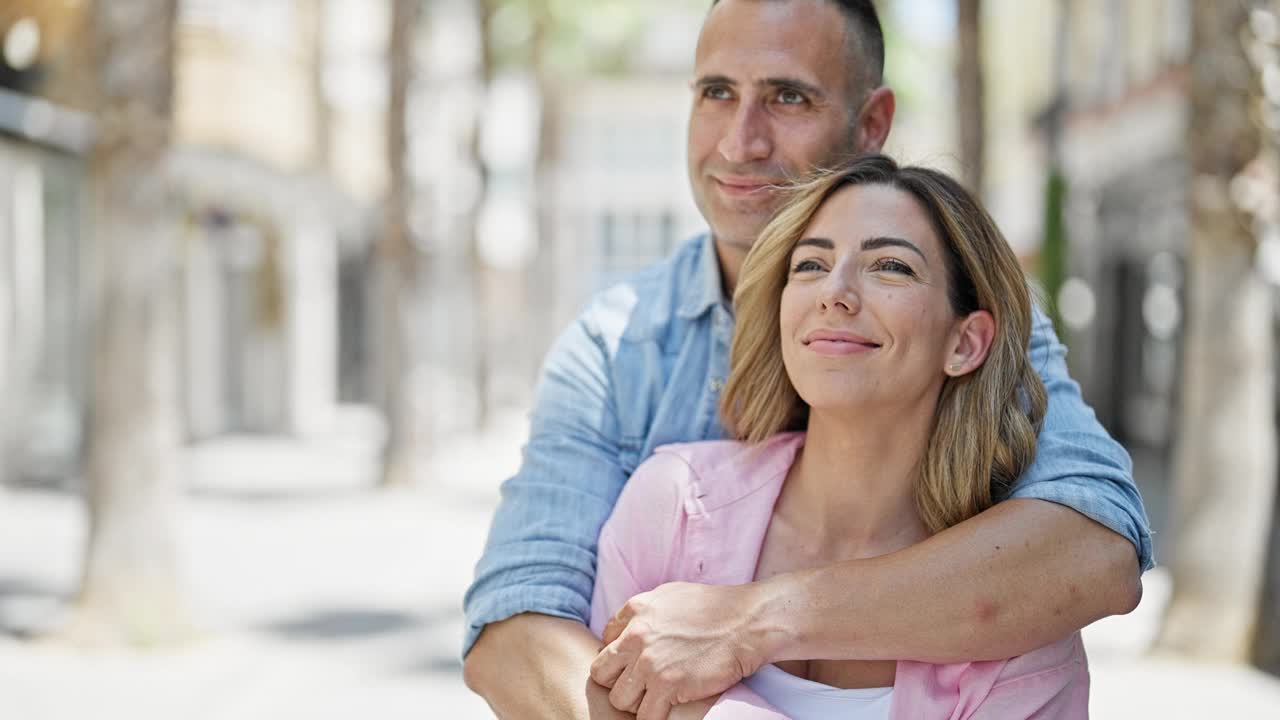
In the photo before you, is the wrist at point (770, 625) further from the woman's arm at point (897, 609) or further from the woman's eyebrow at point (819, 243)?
the woman's eyebrow at point (819, 243)

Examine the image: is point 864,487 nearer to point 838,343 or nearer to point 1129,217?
point 838,343

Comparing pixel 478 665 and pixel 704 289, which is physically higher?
pixel 704 289

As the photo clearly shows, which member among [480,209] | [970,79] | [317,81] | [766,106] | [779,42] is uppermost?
[317,81]

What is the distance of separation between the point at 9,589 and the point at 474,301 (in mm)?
13026

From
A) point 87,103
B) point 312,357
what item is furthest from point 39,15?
point 312,357

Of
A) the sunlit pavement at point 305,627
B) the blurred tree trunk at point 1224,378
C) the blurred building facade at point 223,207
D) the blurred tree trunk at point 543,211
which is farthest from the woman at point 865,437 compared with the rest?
the blurred tree trunk at point 543,211

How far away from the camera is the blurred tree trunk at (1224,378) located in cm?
820

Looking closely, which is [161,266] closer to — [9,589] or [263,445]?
[9,589]

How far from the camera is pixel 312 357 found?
2603cm

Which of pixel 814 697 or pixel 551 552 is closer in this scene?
pixel 814 697

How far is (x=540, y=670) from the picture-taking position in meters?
2.67

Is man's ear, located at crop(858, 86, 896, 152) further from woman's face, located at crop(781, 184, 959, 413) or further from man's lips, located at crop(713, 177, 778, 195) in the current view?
woman's face, located at crop(781, 184, 959, 413)

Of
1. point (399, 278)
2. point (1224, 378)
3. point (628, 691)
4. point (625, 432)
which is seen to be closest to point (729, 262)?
point (625, 432)

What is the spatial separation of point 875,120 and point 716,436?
0.75 m
